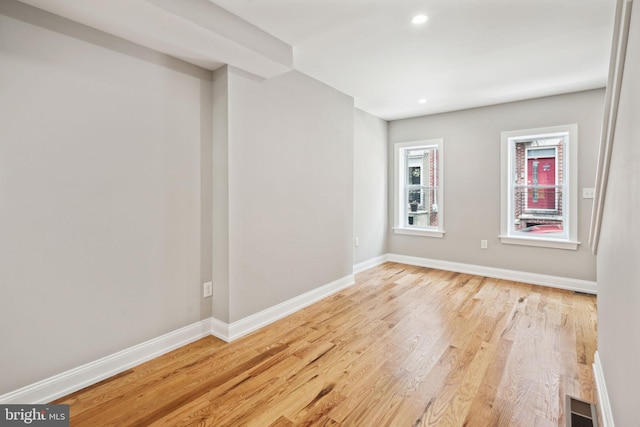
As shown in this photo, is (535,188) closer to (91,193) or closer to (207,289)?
(207,289)

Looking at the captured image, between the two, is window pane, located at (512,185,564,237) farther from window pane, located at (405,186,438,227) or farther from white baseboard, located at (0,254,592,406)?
window pane, located at (405,186,438,227)

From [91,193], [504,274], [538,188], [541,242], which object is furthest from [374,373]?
[538,188]

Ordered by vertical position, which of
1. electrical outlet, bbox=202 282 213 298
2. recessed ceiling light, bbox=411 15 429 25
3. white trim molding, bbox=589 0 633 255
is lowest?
electrical outlet, bbox=202 282 213 298

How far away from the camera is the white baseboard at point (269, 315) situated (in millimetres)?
2648

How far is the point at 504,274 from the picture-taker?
4.40m

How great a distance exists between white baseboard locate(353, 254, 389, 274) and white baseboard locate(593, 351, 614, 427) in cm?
295

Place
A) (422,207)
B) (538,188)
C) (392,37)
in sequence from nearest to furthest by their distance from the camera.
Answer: (392,37) < (538,188) < (422,207)

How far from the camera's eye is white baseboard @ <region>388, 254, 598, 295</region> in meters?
3.87

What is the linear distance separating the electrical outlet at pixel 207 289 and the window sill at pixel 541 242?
3.93m

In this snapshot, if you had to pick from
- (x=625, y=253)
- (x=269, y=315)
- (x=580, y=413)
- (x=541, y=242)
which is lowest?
(x=580, y=413)

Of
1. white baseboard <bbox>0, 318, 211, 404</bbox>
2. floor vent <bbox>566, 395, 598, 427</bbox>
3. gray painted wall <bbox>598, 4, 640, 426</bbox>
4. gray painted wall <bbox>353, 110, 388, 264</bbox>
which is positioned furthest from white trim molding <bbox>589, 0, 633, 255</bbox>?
gray painted wall <bbox>353, 110, 388, 264</bbox>

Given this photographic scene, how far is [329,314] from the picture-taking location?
10.4 feet

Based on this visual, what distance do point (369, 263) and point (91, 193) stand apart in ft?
12.7

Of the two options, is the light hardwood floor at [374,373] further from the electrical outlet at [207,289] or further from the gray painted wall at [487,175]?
the gray painted wall at [487,175]
